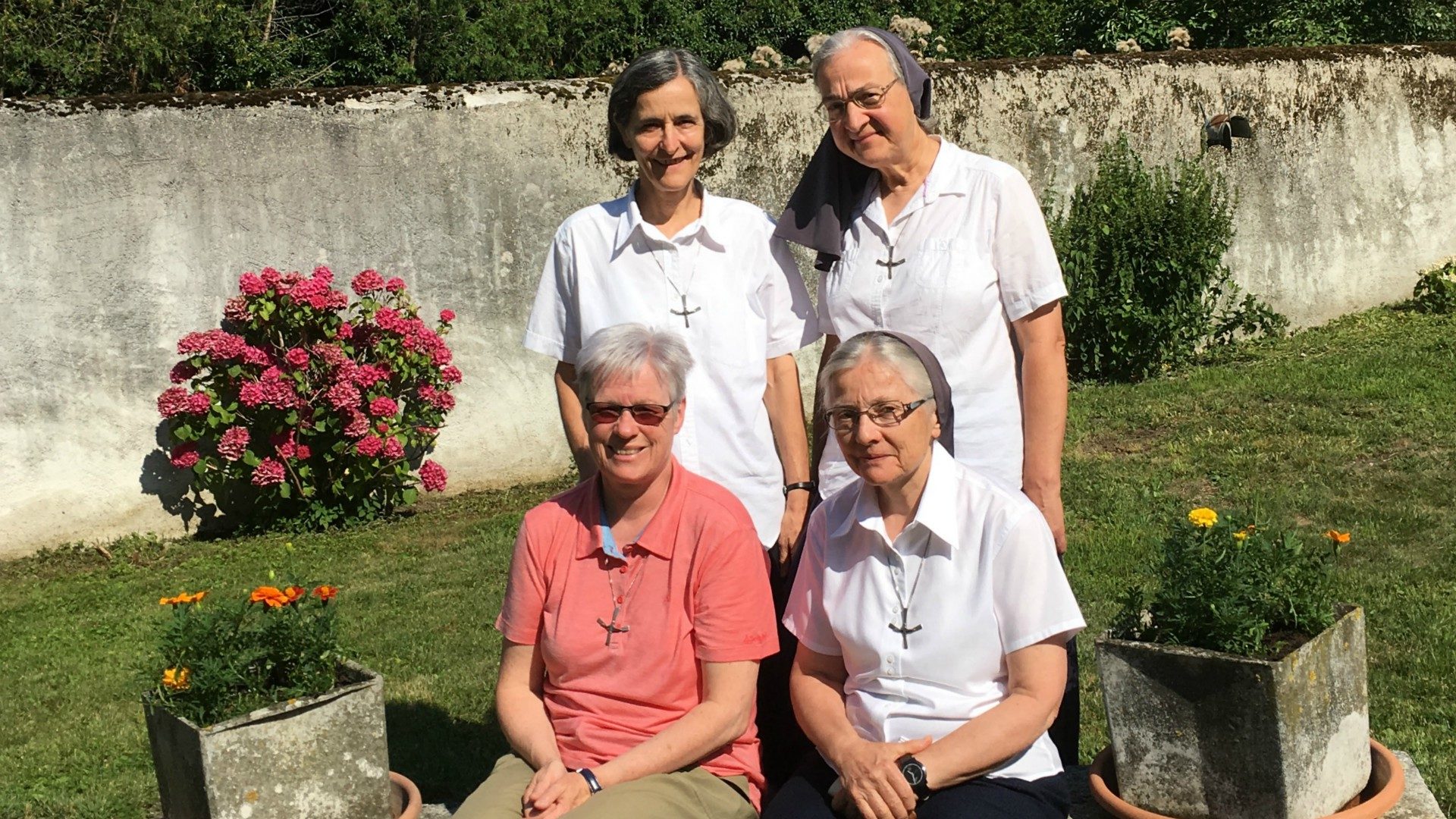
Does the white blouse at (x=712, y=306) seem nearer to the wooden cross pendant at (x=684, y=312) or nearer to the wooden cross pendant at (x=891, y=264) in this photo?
the wooden cross pendant at (x=684, y=312)

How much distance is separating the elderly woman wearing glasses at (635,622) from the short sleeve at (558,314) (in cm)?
37

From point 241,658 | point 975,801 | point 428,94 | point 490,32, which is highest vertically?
point 490,32

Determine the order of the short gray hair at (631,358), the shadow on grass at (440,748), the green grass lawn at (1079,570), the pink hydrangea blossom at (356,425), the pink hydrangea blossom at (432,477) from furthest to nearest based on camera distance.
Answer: the pink hydrangea blossom at (432,477) < the pink hydrangea blossom at (356,425) < the green grass lawn at (1079,570) < the shadow on grass at (440,748) < the short gray hair at (631,358)

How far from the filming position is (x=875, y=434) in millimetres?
2797

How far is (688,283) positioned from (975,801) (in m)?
1.25

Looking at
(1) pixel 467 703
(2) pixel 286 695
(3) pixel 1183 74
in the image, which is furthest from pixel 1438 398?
(2) pixel 286 695

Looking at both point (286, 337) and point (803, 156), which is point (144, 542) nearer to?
point (286, 337)

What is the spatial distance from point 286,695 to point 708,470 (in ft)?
3.30

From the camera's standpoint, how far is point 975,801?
9.11 ft

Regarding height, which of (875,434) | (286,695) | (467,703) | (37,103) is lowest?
(467,703)

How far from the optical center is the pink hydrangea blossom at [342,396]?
22.4 feet

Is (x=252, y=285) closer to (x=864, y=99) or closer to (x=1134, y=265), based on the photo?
(x=864, y=99)

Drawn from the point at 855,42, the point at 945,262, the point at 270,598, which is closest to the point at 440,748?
the point at 270,598

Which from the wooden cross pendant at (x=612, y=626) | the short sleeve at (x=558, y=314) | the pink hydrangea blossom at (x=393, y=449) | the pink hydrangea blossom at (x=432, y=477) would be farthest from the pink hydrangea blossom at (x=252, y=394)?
the wooden cross pendant at (x=612, y=626)
